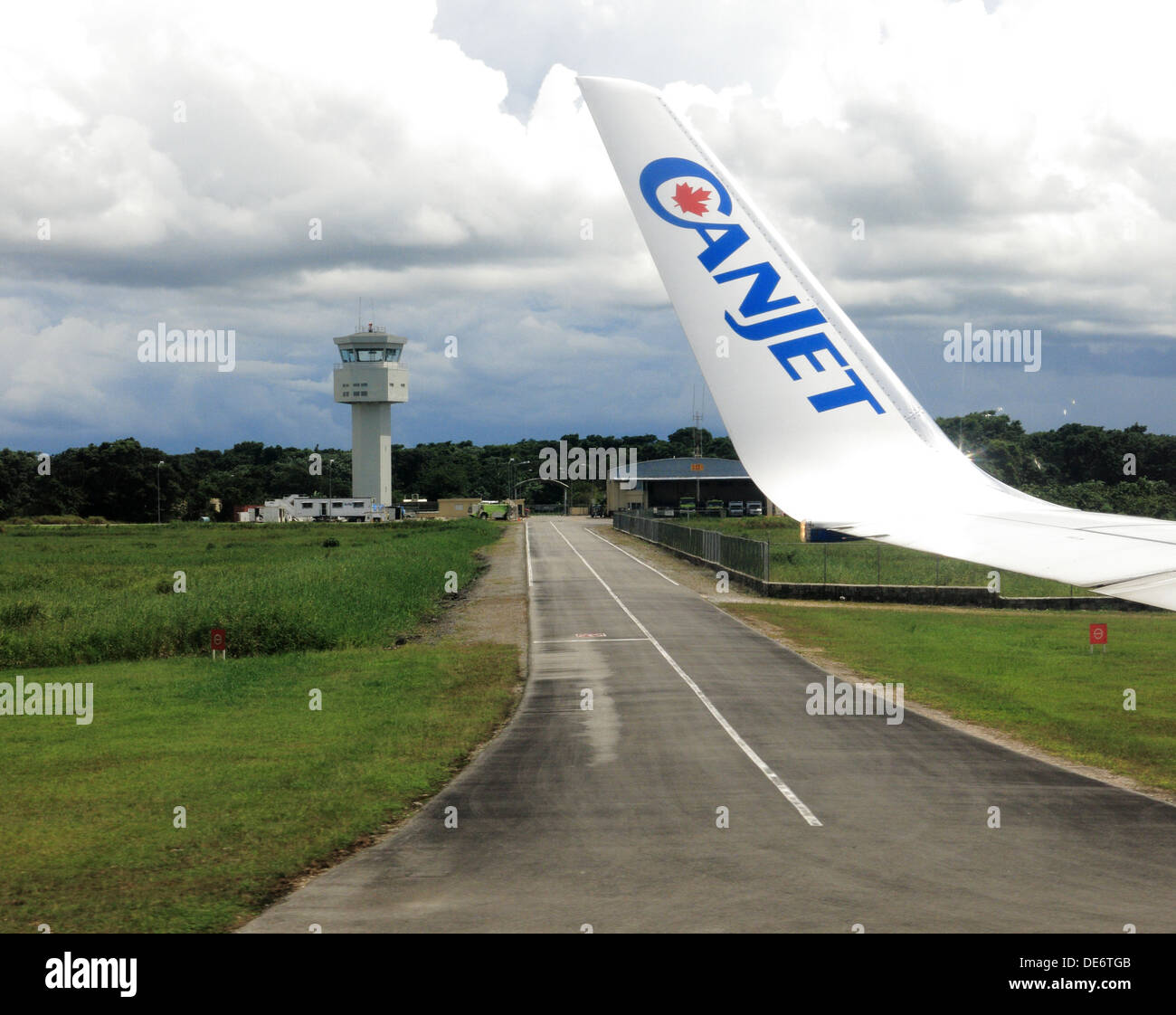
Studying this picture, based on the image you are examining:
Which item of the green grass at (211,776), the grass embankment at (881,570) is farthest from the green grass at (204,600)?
the grass embankment at (881,570)

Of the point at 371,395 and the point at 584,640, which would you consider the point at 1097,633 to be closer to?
the point at 584,640

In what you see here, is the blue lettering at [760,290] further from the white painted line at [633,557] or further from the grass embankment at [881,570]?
the white painted line at [633,557]

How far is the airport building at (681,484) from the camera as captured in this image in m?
125

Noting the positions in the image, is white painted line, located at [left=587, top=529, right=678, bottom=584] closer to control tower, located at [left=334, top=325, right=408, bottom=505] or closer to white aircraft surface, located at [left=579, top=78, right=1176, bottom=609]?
white aircraft surface, located at [left=579, top=78, right=1176, bottom=609]

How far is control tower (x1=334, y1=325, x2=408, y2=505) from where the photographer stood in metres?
160

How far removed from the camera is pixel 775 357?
7.36 metres

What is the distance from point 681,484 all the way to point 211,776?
119 metres

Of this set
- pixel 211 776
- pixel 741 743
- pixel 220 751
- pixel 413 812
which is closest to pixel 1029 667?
pixel 741 743

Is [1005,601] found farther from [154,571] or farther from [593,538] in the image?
[593,538]

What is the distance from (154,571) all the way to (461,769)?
47.8 meters

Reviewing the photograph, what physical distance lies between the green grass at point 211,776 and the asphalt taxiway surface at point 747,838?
34.2 inches

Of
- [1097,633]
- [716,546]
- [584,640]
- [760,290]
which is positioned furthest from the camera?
[716,546]
